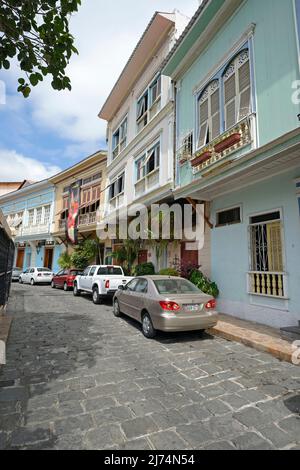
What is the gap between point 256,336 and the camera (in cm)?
588

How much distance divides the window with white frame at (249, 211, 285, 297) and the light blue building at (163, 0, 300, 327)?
0.03 metres

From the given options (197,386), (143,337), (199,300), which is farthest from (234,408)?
(143,337)

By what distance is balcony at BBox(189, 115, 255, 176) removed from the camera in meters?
6.57

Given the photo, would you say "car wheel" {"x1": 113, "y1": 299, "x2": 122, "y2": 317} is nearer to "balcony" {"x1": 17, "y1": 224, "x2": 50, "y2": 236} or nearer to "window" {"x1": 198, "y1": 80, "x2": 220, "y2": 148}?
"window" {"x1": 198, "y1": 80, "x2": 220, "y2": 148}

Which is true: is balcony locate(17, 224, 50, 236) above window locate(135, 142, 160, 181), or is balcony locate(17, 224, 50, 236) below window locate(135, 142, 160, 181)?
below

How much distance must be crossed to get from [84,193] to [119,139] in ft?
22.3

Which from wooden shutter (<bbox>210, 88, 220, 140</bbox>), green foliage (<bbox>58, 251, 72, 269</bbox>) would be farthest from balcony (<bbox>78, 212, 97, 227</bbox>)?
wooden shutter (<bbox>210, 88, 220, 140</bbox>)

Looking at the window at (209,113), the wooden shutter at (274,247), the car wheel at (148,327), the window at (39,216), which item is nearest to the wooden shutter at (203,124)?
the window at (209,113)

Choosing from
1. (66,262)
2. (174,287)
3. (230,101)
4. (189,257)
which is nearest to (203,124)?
(230,101)

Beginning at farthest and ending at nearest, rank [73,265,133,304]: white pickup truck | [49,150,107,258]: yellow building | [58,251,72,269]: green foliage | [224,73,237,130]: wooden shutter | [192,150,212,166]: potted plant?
[58,251,72,269]: green foliage, [49,150,107,258]: yellow building, [73,265,133,304]: white pickup truck, [192,150,212,166]: potted plant, [224,73,237,130]: wooden shutter

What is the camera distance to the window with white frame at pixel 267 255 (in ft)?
22.2

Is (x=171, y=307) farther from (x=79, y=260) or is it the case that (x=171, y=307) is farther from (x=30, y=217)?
(x=30, y=217)

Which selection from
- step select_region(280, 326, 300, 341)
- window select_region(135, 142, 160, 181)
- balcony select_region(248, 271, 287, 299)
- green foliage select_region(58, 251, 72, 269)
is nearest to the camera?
step select_region(280, 326, 300, 341)
